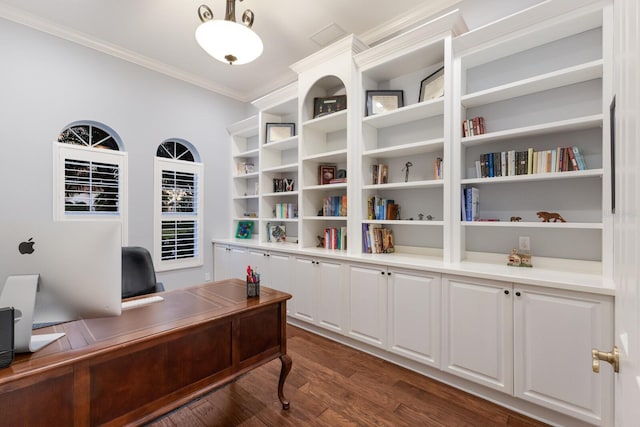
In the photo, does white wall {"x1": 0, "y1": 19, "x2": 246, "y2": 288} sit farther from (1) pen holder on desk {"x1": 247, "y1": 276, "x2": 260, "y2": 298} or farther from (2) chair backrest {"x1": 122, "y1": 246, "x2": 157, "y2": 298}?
(1) pen holder on desk {"x1": 247, "y1": 276, "x2": 260, "y2": 298}

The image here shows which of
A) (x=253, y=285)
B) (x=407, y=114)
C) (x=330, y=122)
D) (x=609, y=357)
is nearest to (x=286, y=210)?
(x=330, y=122)

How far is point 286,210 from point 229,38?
216 cm

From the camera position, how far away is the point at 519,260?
6.91 ft

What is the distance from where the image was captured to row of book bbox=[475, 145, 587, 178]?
1905 mm

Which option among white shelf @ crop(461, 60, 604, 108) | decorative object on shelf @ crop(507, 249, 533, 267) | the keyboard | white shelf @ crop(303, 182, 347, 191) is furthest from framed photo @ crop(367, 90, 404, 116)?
the keyboard

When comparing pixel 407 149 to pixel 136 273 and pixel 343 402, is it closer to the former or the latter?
pixel 343 402

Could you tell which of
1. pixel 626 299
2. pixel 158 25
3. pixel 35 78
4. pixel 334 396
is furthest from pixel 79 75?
pixel 626 299

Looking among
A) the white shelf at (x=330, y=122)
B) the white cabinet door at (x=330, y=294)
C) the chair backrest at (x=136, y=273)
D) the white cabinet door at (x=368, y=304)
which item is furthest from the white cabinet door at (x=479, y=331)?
the chair backrest at (x=136, y=273)

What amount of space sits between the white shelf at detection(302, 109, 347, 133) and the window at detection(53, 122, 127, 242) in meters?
2.38

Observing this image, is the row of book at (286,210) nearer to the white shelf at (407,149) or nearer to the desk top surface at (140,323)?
the white shelf at (407,149)

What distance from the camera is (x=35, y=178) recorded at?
2.86m

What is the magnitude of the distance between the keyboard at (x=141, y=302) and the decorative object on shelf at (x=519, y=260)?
2.51 metres

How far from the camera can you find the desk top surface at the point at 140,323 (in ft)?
3.43

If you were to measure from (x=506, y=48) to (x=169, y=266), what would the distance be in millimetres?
4434
